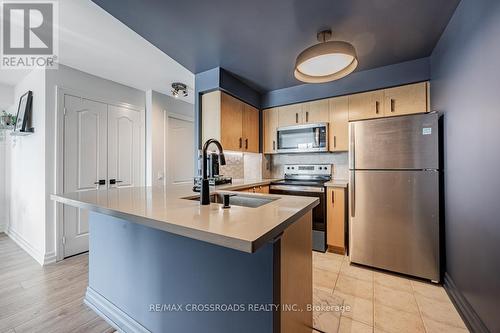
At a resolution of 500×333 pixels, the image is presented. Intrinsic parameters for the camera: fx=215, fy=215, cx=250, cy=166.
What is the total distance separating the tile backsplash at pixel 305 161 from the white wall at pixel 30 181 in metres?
3.03

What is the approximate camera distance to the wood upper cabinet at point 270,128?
140 inches

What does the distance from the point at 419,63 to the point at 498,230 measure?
2110mm

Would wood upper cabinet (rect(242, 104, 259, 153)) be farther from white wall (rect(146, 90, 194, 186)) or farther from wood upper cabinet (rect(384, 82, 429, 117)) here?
wood upper cabinet (rect(384, 82, 429, 117))

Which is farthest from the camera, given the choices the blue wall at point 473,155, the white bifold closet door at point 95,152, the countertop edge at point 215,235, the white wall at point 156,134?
the white wall at point 156,134

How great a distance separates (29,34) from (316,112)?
3.31 m

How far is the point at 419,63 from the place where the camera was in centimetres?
250

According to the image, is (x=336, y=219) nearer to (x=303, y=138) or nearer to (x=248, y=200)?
(x=303, y=138)

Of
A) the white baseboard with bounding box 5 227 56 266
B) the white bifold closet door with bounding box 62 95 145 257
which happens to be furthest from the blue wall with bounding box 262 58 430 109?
the white baseboard with bounding box 5 227 56 266

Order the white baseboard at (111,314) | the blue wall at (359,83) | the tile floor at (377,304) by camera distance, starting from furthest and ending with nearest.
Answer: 1. the blue wall at (359,83)
2. the tile floor at (377,304)
3. the white baseboard at (111,314)

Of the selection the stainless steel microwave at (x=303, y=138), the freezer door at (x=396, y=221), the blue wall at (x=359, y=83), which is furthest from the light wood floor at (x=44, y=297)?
the blue wall at (x=359, y=83)

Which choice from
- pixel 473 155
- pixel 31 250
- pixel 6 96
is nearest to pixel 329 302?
pixel 473 155

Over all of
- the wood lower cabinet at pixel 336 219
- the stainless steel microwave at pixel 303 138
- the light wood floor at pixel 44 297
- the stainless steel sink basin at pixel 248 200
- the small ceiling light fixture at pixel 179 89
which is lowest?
the light wood floor at pixel 44 297

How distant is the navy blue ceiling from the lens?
5.43 ft

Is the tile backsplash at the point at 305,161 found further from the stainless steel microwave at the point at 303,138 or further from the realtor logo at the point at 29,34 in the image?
the realtor logo at the point at 29,34
